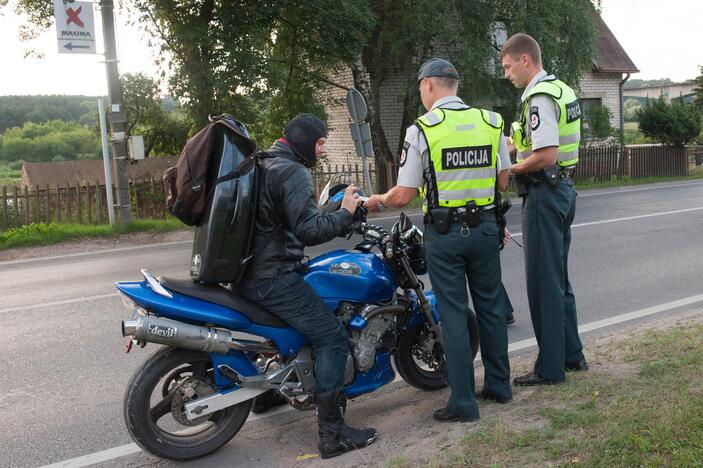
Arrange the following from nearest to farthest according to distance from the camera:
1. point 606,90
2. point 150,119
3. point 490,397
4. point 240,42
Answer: point 490,397 → point 240,42 → point 150,119 → point 606,90

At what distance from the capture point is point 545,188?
14.6ft

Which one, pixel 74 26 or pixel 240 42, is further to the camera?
pixel 240 42

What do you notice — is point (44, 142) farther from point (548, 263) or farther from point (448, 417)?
point (448, 417)

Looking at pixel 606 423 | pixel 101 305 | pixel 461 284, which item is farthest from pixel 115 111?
pixel 606 423

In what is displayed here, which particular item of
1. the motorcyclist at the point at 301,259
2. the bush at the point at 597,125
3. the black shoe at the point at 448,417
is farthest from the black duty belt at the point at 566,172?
the bush at the point at 597,125

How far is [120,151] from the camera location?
13609 millimetres

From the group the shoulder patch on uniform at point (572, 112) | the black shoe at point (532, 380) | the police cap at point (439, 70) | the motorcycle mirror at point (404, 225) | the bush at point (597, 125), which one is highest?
the bush at point (597, 125)

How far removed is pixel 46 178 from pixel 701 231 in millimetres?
20626

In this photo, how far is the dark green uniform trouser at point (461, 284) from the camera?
12.9 ft

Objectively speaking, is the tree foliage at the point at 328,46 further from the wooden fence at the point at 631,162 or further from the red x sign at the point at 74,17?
the wooden fence at the point at 631,162

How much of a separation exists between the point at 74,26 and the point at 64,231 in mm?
3744

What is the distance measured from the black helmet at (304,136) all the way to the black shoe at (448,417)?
163 cm

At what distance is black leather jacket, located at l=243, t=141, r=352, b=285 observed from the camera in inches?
139

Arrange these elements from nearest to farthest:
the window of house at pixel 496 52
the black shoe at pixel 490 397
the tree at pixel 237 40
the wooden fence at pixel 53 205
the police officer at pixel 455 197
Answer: the police officer at pixel 455 197 → the black shoe at pixel 490 397 → the wooden fence at pixel 53 205 → the tree at pixel 237 40 → the window of house at pixel 496 52
